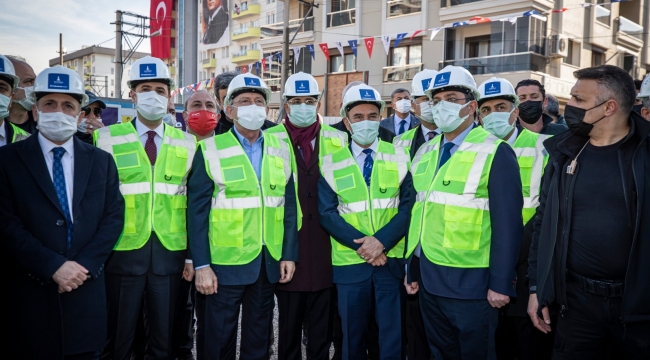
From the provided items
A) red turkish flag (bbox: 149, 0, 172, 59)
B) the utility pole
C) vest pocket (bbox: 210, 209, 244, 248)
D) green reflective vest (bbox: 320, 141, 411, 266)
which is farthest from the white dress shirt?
red turkish flag (bbox: 149, 0, 172, 59)

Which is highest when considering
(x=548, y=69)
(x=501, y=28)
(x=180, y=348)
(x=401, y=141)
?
(x=501, y=28)

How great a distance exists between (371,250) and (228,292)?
3.65 feet

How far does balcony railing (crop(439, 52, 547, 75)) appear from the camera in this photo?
18594 millimetres

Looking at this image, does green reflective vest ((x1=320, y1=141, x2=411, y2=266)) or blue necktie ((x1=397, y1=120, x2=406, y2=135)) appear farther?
blue necktie ((x1=397, y1=120, x2=406, y2=135))

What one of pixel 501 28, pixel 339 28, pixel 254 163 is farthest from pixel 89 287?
pixel 339 28

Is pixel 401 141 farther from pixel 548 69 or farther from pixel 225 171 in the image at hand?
pixel 548 69

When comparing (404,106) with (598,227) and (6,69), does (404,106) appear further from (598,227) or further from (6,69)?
(6,69)

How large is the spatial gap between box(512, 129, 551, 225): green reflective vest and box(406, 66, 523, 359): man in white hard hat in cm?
102

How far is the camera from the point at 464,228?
3.22 m

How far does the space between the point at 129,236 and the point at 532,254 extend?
282 cm

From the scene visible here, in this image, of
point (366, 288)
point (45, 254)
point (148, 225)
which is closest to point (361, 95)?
point (366, 288)

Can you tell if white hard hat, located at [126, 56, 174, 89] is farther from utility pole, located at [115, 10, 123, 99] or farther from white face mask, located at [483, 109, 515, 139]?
utility pole, located at [115, 10, 123, 99]

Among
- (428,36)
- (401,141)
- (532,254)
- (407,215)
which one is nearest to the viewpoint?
(532,254)

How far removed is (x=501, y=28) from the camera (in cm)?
1909
